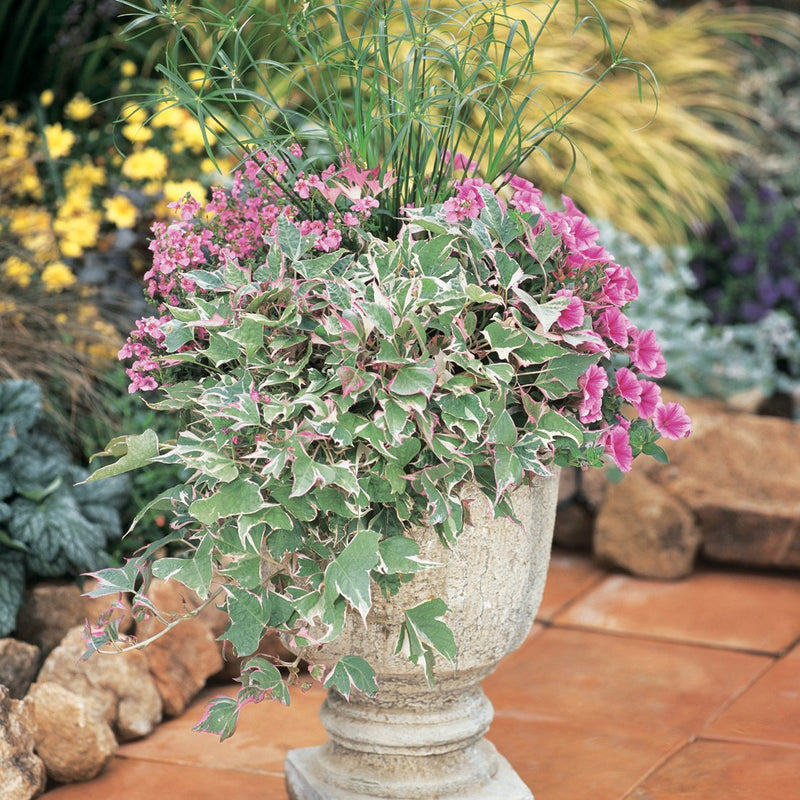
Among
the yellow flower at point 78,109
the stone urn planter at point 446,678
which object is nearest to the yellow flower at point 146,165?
the yellow flower at point 78,109

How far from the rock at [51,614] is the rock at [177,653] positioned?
152 millimetres

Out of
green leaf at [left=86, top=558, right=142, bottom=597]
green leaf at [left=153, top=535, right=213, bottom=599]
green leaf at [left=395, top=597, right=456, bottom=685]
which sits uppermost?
green leaf at [left=153, top=535, right=213, bottom=599]

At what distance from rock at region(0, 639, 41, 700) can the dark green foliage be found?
0.06m

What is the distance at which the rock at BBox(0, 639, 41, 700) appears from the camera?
2.28 metres

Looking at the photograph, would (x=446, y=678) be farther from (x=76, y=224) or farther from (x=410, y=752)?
(x=76, y=224)

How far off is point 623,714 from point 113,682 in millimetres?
1139

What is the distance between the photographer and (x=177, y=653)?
8.31 ft

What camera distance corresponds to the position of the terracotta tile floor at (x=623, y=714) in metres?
2.21

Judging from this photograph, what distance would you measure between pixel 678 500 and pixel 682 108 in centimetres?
283

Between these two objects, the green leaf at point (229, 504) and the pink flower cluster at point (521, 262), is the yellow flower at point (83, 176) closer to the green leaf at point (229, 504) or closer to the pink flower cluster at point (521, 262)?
the pink flower cluster at point (521, 262)

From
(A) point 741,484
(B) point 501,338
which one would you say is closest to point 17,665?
(B) point 501,338

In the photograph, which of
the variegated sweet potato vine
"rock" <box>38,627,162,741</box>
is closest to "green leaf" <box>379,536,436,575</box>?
the variegated sweet potato vine

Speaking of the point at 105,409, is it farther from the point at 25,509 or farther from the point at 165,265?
the point at 165,265

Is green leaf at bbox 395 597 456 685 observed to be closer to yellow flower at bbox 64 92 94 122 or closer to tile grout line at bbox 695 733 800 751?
tile grout line at bbox 695 733 800 751
